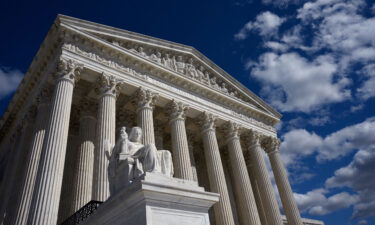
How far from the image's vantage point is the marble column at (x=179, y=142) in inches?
833

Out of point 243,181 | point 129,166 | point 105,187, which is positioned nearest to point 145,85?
point 105,187

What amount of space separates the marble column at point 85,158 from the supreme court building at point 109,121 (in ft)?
0.23

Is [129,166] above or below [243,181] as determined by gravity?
below

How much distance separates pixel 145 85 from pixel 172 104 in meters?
2.74

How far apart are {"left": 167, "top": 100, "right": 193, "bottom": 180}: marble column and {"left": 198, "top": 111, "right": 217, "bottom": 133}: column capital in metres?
2.23

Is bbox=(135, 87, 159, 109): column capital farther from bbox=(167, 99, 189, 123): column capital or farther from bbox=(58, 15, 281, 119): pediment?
bbox=(58, 15, 281, 119): pediment

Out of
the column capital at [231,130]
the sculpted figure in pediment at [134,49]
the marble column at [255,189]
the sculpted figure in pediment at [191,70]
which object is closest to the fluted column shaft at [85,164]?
the sculpted figure in pediment at [134,49]

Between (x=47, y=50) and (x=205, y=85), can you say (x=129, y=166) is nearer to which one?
(x=47, y=50)

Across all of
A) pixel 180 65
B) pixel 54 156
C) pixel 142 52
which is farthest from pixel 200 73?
pixel 54 156

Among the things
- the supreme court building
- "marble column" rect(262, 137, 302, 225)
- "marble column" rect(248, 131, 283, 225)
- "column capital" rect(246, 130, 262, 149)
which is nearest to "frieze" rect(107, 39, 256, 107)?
the supreme court building

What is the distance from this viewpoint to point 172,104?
24469 mm

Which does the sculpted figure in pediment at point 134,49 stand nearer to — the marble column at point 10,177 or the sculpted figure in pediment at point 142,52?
the sculpted figure in pediment at point 142,52

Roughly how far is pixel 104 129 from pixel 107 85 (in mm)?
3698

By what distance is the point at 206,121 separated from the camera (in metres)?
26.4
